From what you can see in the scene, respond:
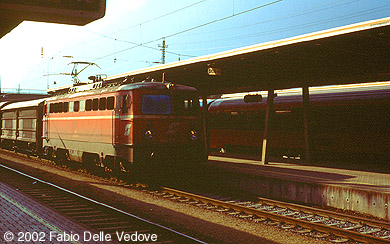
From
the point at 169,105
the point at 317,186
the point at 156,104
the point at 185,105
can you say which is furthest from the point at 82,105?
the point at 317,186

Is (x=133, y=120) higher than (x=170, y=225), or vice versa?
(x=133, y=120)

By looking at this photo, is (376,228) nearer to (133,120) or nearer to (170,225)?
(170,225)

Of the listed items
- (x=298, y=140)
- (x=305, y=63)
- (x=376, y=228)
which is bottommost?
(x=376, y=228)

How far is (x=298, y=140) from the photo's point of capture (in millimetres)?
21219

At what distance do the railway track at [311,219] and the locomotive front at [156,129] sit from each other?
143cm

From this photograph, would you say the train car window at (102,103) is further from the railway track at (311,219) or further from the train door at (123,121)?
the railway track at (311,219)

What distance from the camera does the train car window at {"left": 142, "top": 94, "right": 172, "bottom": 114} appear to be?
1344 centimetres

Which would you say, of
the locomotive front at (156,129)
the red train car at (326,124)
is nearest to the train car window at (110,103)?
the locomotive front at (156,129)

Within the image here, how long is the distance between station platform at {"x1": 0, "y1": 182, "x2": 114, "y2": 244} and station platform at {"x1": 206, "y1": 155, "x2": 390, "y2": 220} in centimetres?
668

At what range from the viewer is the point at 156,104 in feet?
44.9

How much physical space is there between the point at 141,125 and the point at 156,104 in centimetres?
91

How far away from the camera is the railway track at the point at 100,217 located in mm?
7750

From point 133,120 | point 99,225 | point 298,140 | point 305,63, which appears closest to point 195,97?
point 133,120

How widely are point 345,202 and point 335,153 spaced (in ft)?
30.6
